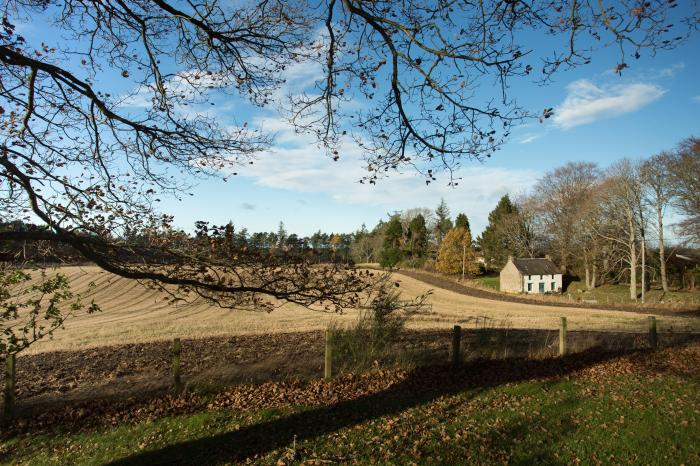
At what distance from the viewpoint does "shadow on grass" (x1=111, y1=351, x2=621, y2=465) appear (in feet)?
20.8

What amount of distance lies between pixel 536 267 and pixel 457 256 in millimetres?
10027

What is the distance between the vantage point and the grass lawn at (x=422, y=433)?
6008mm

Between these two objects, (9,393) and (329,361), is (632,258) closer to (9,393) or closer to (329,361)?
(329,361)

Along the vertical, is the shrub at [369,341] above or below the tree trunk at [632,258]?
below

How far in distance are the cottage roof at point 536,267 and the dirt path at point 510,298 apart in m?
7.27

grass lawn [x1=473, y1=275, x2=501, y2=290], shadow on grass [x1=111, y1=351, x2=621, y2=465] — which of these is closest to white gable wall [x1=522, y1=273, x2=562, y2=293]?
grass lawn [x1=473, y1=275, x2=501, y2=290]

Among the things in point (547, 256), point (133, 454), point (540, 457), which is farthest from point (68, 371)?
point (547, 256)

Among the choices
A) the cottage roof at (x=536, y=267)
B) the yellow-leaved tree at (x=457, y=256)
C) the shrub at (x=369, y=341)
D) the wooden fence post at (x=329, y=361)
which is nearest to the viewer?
the wooden fence post at (x=329, y=361)

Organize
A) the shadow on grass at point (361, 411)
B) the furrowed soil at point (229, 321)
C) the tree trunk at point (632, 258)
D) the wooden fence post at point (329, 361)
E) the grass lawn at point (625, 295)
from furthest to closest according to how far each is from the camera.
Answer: the tree trunk at point (632, 258)
the grass lawn at point (625, 295)
the furrowed soil at point (229, 321)
the wooden fence post at point (329, 361)
the shadow on grass at point (361, 411)

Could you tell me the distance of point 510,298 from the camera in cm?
4422

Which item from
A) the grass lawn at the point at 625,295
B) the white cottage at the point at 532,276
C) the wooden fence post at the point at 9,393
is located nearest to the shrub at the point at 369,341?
the wooden fence post at the point at 9,393

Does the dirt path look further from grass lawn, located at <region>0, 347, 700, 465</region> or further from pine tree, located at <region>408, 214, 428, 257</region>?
grass lawn, located at <region>0, 347, 700, 465</region>

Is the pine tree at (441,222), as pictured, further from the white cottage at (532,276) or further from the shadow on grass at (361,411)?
the shadow on grass at (361,411)

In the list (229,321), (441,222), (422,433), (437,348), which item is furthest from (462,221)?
(422,433)
